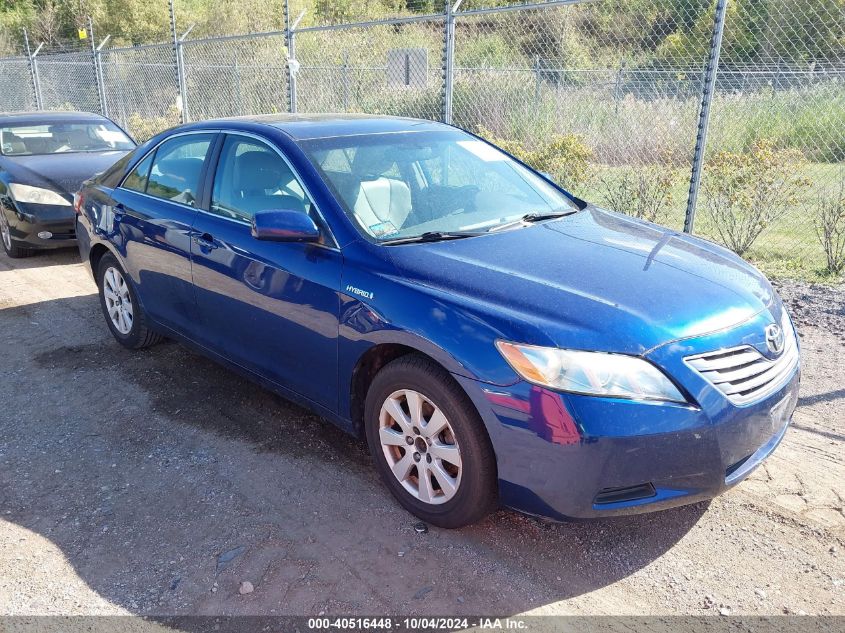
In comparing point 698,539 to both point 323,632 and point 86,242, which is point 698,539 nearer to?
point 323,632

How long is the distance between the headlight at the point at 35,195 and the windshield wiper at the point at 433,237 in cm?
544

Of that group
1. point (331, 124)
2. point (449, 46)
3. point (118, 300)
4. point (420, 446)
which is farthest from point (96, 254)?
point (449, 46)

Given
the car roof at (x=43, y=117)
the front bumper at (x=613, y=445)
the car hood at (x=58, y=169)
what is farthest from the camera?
the car roof at (x=43, y=117)

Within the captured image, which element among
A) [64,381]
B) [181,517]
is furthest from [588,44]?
[181,517]

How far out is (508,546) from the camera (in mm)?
2898

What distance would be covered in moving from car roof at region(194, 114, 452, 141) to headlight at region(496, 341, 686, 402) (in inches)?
76.7

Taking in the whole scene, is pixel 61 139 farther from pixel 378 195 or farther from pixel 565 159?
pixel 378 195

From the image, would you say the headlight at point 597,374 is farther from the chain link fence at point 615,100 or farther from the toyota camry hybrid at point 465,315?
the chain link fence at point 615,100

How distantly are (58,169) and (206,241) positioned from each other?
4772 mm

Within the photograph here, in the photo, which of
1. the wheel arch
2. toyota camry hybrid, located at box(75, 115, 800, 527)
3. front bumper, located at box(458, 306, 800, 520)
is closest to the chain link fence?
toyota camry hybrid, located at box(75, 115, 800, 527)

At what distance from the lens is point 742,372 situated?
2674mm

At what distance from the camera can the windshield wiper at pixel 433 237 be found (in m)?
3.24

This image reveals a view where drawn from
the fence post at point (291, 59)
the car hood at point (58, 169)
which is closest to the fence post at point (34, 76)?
the fence post at point (291, 59)

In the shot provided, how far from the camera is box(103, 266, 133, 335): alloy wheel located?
16.3 feet
